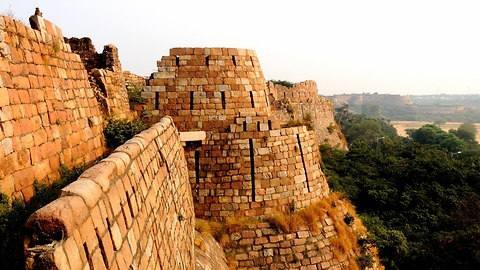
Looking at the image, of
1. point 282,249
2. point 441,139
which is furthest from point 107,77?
point 441,139

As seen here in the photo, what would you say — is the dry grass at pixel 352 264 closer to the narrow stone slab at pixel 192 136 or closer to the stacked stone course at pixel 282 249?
the stacked stone course at pixel 282 249

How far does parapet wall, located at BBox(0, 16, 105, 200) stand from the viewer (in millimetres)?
4066

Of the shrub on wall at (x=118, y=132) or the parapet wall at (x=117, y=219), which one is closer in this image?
the parapet wall at (x=117, y=219)

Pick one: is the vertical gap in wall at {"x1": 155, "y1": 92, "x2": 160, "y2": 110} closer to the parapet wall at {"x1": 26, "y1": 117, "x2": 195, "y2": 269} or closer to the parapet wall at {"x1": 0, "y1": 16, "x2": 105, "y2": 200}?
the parapet wall at {"x1": 0, "y1": 16, "x2": 105, "y2": 200}

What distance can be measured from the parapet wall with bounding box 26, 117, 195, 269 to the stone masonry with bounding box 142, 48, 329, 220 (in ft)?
10.6

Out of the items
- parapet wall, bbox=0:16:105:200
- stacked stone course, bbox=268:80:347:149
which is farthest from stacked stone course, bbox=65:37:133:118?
stacked stone course, bbox=268:80:347:149

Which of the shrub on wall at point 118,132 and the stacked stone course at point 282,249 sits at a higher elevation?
the shrub on wall at point 118,132

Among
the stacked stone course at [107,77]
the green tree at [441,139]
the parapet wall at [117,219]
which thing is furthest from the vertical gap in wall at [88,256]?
the green tree at [441,139]

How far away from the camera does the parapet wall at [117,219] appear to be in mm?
1968

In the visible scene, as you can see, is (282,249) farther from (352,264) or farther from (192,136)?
(192,136)

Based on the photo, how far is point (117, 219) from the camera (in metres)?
2.79

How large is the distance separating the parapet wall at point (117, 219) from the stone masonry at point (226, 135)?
324 centimetres

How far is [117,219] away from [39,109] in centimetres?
272

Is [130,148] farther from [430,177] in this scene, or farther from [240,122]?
[430,177]
